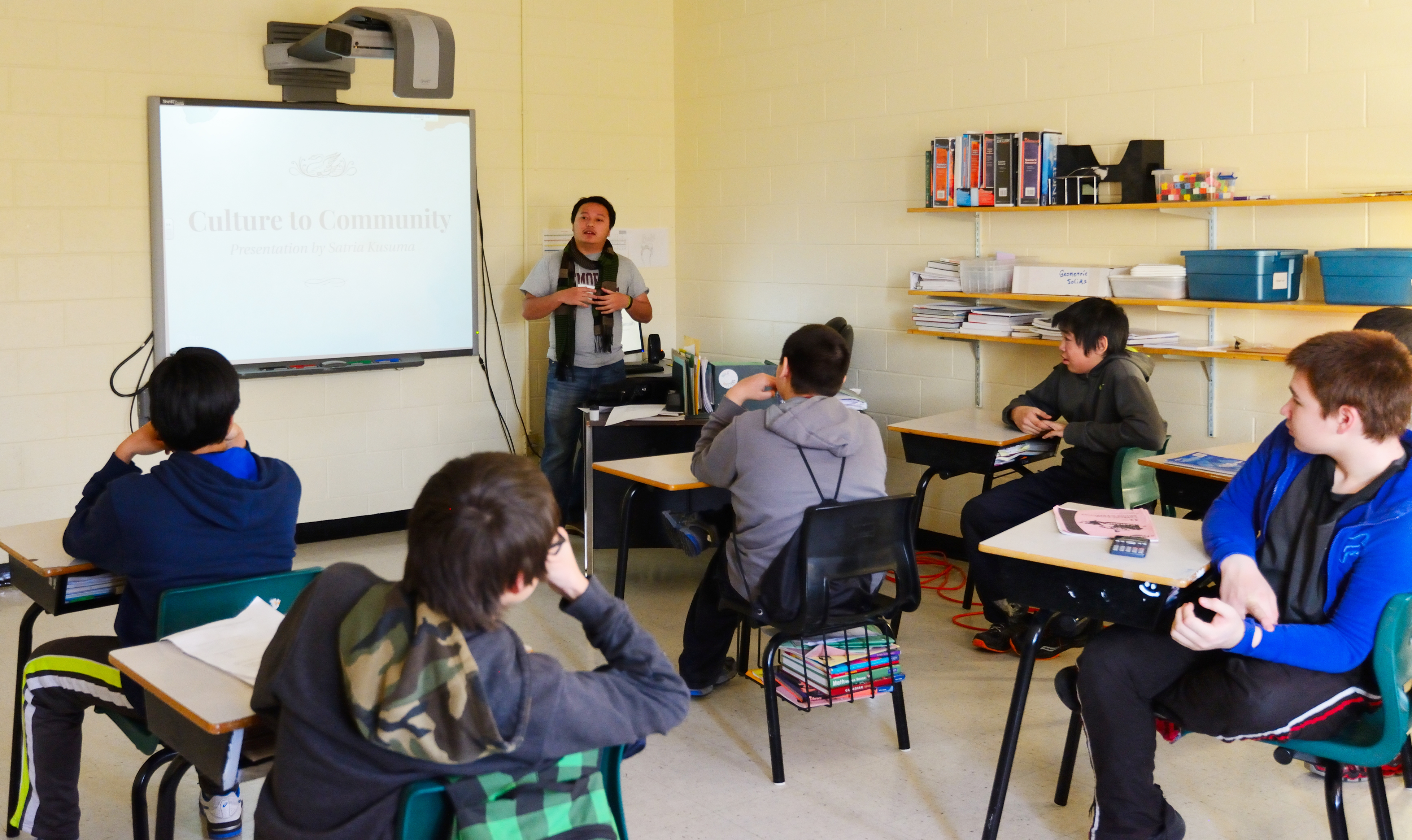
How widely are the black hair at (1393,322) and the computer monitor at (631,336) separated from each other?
132 inches

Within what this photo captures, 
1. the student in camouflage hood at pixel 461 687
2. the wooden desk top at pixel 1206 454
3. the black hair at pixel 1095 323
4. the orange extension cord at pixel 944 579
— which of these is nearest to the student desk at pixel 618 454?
the orange extension cord at pixel 944 579

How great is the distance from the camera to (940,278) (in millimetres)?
5039

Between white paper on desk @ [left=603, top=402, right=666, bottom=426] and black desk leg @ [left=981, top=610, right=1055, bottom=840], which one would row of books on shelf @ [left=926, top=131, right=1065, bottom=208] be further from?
black desk leg @ [left=981, top=610, right=1055, bottom=840]

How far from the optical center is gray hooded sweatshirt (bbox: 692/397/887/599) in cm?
314

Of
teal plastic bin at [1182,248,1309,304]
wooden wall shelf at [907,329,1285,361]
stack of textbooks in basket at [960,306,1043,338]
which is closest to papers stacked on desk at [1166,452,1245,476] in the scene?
wooden wall shelf at [907,329,1285,361]

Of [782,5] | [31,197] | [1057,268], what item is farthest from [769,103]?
[31,197]

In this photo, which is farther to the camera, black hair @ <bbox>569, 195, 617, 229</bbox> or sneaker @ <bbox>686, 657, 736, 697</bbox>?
black hair @ <bbox>569, 195, 617, 229</bbox>

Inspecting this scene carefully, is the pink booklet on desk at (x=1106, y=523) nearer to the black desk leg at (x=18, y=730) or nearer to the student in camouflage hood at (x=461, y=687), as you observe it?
the student in camouflage hood at (x=461, y=687)

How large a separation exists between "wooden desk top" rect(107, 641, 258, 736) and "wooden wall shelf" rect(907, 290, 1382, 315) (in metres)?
3.33

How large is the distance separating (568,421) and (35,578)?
3.09m

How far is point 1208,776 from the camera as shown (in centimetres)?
312

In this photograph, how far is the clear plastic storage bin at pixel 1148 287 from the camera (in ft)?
13.9

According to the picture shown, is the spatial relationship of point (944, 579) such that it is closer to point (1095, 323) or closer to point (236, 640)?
point (1095, 323)

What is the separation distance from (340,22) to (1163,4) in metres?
3.20
